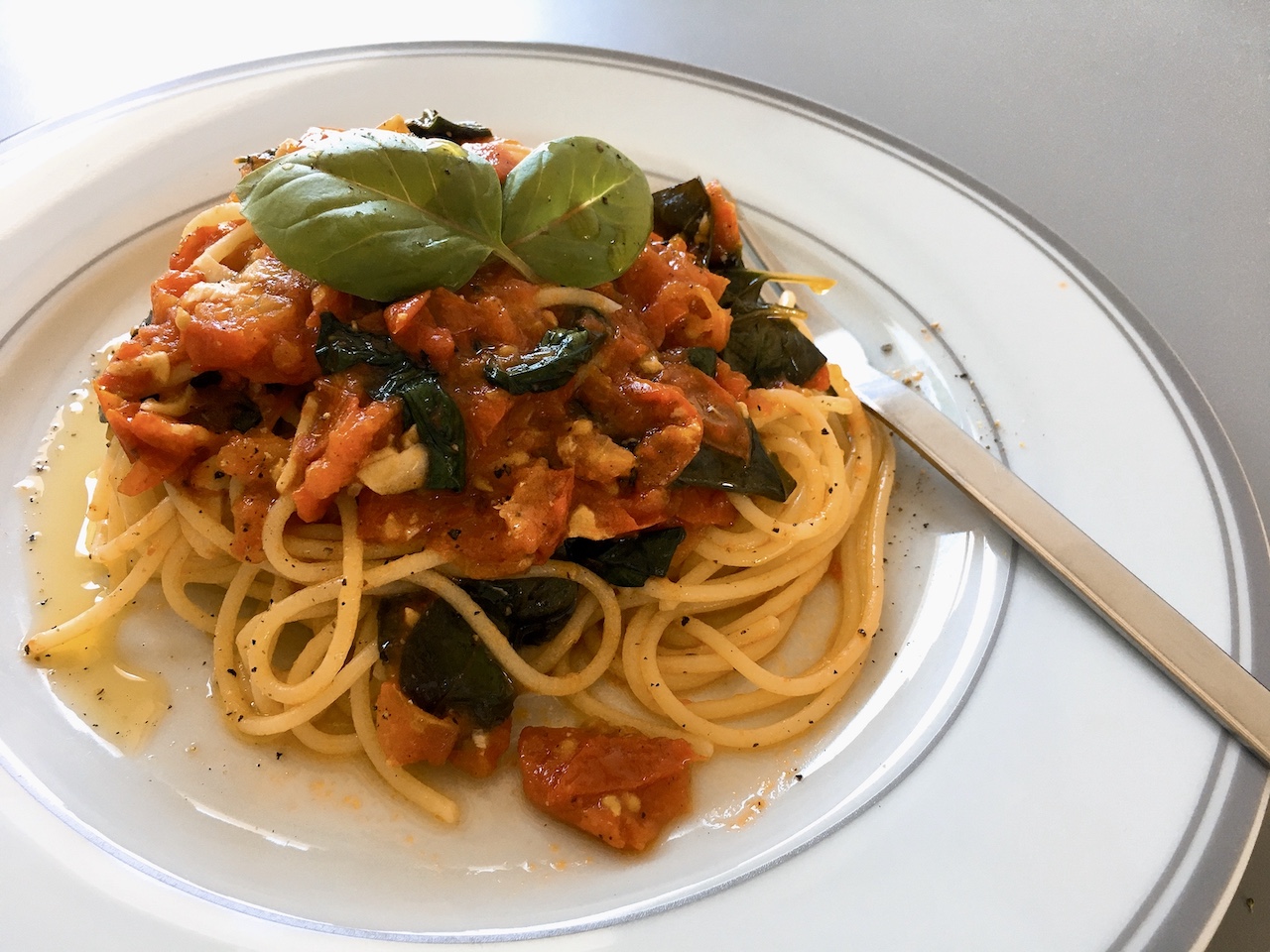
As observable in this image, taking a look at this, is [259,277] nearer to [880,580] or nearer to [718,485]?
[718,485]

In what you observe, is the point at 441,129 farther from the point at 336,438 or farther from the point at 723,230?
the point at 336,438

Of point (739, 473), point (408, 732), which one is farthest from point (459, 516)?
point (739, 473)

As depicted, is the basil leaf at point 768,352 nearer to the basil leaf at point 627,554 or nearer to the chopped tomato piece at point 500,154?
the basil leaf at point 627,554

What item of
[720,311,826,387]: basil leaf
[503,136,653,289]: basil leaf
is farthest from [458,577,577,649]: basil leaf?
[720,311,826,387]: basil leaf

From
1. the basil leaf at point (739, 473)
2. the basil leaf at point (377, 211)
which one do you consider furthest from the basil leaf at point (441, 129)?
the basil leaf at point (739, 473)

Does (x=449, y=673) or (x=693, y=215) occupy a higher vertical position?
(x=693, y=215)

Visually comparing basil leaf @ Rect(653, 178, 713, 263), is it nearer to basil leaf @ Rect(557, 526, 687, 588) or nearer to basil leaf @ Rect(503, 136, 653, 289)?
basil leaf @ Rect(503, 136, 653, 289)
